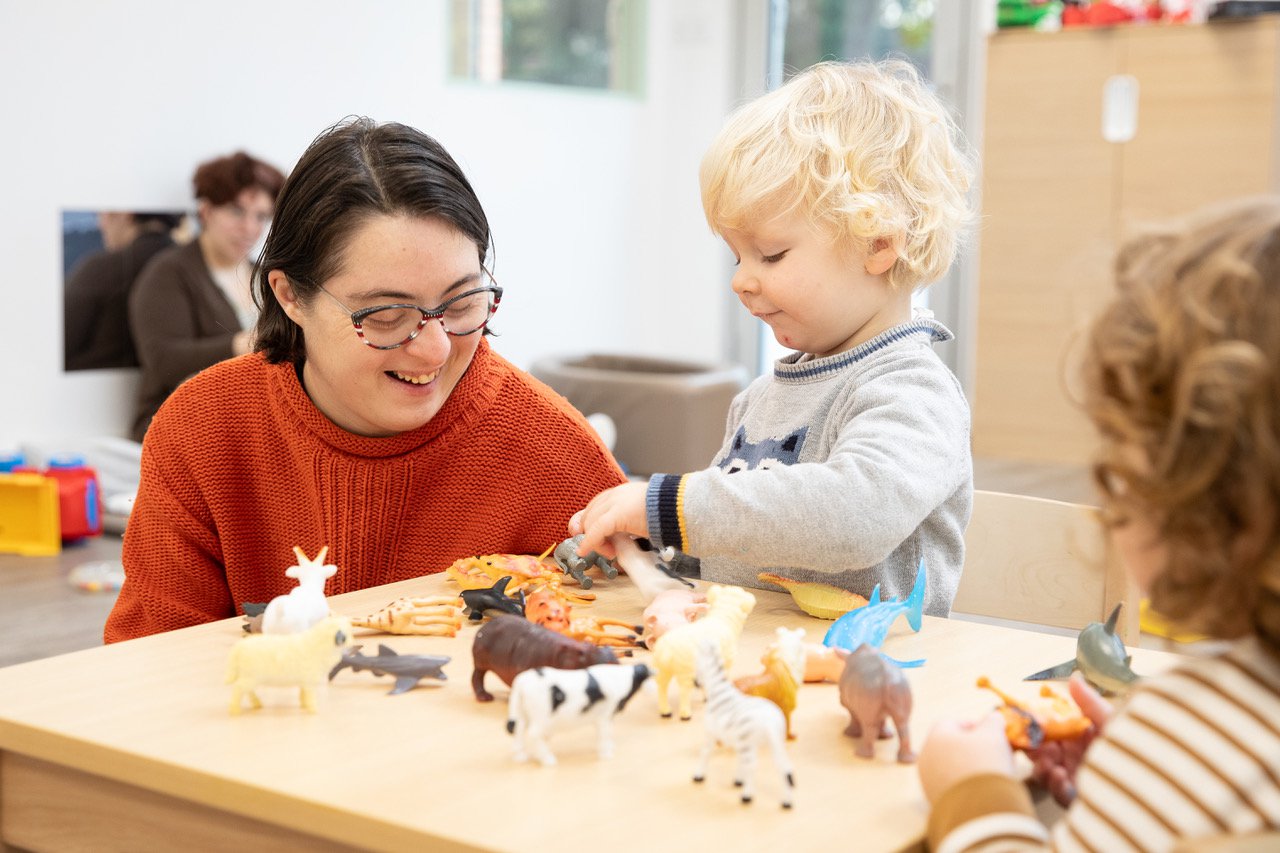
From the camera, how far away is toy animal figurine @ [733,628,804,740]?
950 mm

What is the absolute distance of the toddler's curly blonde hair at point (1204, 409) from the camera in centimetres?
65

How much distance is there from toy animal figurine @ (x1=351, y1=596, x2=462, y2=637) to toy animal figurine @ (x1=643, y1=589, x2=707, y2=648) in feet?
0.54

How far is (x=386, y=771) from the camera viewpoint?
0.85m

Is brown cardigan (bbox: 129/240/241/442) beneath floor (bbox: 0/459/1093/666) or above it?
above

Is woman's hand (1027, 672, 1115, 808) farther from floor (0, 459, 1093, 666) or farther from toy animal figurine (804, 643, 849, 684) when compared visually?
floor (0, 459, 1093, 666)

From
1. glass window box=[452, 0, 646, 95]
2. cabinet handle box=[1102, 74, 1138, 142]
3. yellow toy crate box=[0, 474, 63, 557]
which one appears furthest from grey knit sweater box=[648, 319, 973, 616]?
glass window box=[452, 0, 646, 95]

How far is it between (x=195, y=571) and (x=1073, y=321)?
1.06 m

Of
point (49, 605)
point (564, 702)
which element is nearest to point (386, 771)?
point (564, 702)

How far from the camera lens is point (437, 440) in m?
1.53

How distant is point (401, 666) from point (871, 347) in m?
0.66

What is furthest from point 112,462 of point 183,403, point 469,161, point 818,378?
point 818,378

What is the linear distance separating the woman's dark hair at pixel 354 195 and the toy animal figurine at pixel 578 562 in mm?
345

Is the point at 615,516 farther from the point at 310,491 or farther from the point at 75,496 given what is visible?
the point at 75,496

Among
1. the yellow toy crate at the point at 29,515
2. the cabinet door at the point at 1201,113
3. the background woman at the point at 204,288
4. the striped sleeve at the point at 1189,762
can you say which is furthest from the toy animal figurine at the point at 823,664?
the cabinet door at the point at 1201,113
